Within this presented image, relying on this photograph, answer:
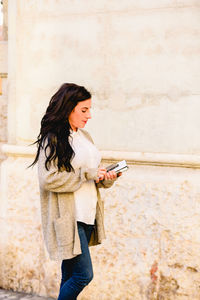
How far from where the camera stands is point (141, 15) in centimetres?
386

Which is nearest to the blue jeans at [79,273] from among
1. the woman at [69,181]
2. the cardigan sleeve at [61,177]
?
the woman at [69,181]

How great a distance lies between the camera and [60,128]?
9.37 ft

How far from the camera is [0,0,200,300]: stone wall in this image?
3.75 m

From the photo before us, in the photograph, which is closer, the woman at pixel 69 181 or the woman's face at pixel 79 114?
the woman at pixel 69 181

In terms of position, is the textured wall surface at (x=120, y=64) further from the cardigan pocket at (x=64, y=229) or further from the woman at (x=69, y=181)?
the cardigan pocket at (x=64, y=229)

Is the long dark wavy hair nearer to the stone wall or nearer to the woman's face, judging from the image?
the woman's face

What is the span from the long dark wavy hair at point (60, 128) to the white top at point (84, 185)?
3.2 inches

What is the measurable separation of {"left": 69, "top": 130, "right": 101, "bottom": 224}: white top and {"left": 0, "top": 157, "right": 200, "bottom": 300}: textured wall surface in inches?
37.4

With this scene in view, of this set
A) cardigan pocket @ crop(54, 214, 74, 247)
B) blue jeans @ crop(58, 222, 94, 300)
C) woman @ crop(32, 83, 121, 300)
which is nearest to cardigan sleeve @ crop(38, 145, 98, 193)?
woman @ crop(32, 83, 121, 300)

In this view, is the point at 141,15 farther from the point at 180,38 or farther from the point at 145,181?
the point at 145,181

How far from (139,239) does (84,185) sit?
1187 millimetres

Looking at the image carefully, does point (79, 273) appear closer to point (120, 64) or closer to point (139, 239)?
point (139, 239)

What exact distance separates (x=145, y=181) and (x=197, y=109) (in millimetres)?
805

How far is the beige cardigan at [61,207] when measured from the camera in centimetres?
279
